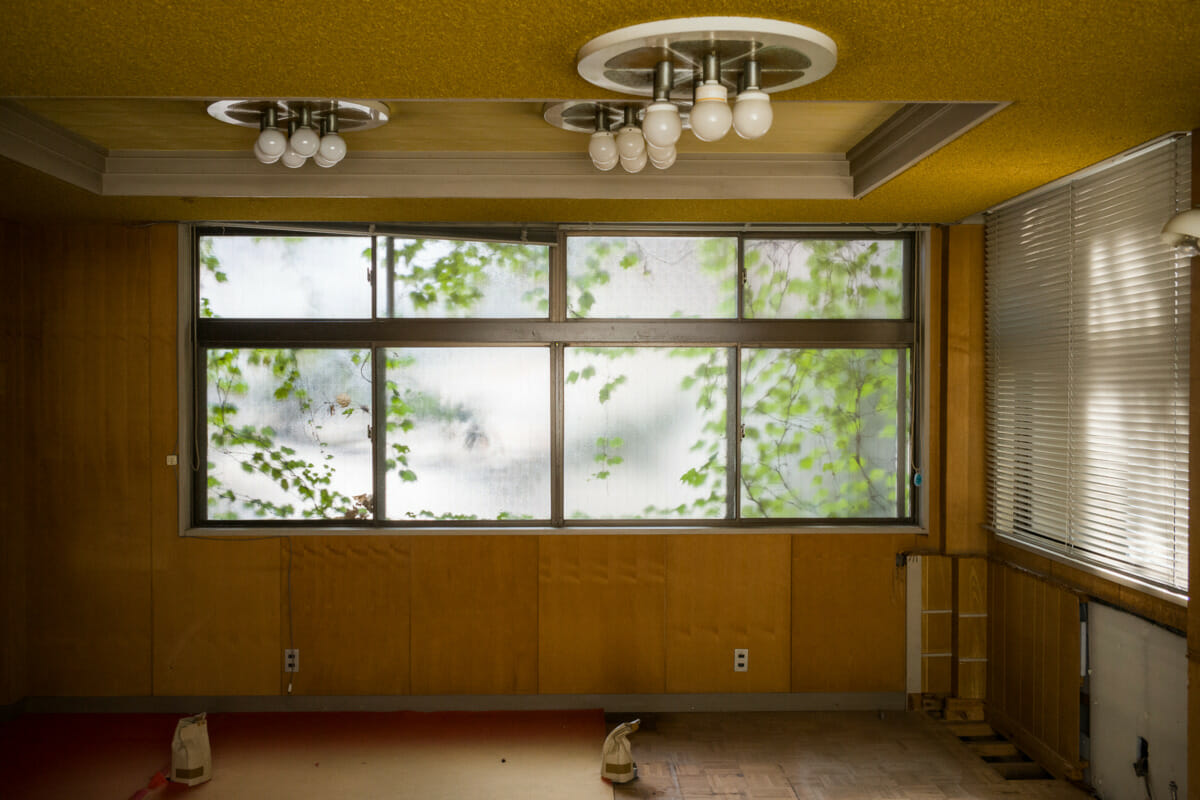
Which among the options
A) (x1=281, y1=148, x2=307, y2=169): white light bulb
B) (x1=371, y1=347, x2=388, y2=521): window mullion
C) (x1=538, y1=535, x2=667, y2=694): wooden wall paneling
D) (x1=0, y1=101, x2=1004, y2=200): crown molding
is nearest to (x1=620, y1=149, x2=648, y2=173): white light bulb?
(x1=0, y1=101, x2=1004, y2=200): crown molding

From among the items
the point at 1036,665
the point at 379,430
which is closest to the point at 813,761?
the point at 1036,665

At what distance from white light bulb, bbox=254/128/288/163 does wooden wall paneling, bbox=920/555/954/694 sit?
3.77 m

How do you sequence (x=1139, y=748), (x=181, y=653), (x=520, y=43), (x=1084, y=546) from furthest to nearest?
(x=181, y=653)
(x=1084, y=546)
(x=1139, y=748)
(x=520, y=43)

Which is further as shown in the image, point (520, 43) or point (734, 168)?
point (734, 168)

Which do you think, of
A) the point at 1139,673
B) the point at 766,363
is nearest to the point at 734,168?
the point at 766,363

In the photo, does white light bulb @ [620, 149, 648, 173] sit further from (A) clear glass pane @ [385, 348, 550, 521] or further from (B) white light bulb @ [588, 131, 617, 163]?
(A) clear glass pane @ [385, 348, 550, 521]

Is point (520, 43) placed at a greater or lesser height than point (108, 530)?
greater

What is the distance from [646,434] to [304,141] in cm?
244

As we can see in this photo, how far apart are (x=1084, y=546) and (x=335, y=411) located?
3.72m

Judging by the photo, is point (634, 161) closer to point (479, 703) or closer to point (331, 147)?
point (331, 147)

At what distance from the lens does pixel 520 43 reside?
7.16 ft

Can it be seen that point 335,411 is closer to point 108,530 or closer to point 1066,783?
point 108,530

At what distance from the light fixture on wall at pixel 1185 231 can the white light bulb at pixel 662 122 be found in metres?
1.51

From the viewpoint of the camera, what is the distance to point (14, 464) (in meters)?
4.63
